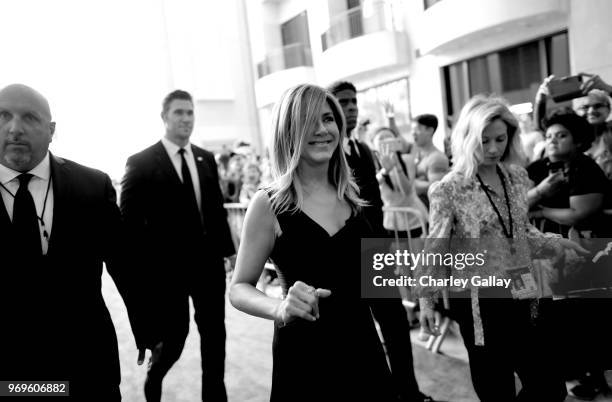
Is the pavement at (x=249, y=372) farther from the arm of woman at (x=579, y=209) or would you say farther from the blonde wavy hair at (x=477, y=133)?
the blonde wavy hair at (x=477, y=133)

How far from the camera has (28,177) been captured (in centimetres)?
185

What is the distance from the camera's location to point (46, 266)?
1799mm

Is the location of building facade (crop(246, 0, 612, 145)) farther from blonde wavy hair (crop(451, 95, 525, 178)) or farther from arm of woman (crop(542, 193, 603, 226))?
blonde wavy hair (crop(451, 95, 525, 178))

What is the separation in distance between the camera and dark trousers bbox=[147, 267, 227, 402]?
295cm

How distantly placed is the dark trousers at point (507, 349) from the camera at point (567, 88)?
2.07m

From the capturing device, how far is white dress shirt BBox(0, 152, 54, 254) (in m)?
1.80

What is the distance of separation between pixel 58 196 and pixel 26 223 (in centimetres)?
17

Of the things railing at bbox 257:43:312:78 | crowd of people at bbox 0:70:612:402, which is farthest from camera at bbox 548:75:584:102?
railing at bbox 257:43:312:78

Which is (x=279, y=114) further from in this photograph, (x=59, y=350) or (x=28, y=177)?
(x=59, y=350)

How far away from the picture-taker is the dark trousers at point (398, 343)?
9.13ft

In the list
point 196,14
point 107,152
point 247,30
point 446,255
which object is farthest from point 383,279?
point 196,14

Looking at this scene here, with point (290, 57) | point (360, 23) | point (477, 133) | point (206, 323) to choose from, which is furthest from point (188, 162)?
point (290, 57)

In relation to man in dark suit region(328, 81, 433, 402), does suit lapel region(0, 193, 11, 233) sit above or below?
above

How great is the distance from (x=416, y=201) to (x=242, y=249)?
111 inches
